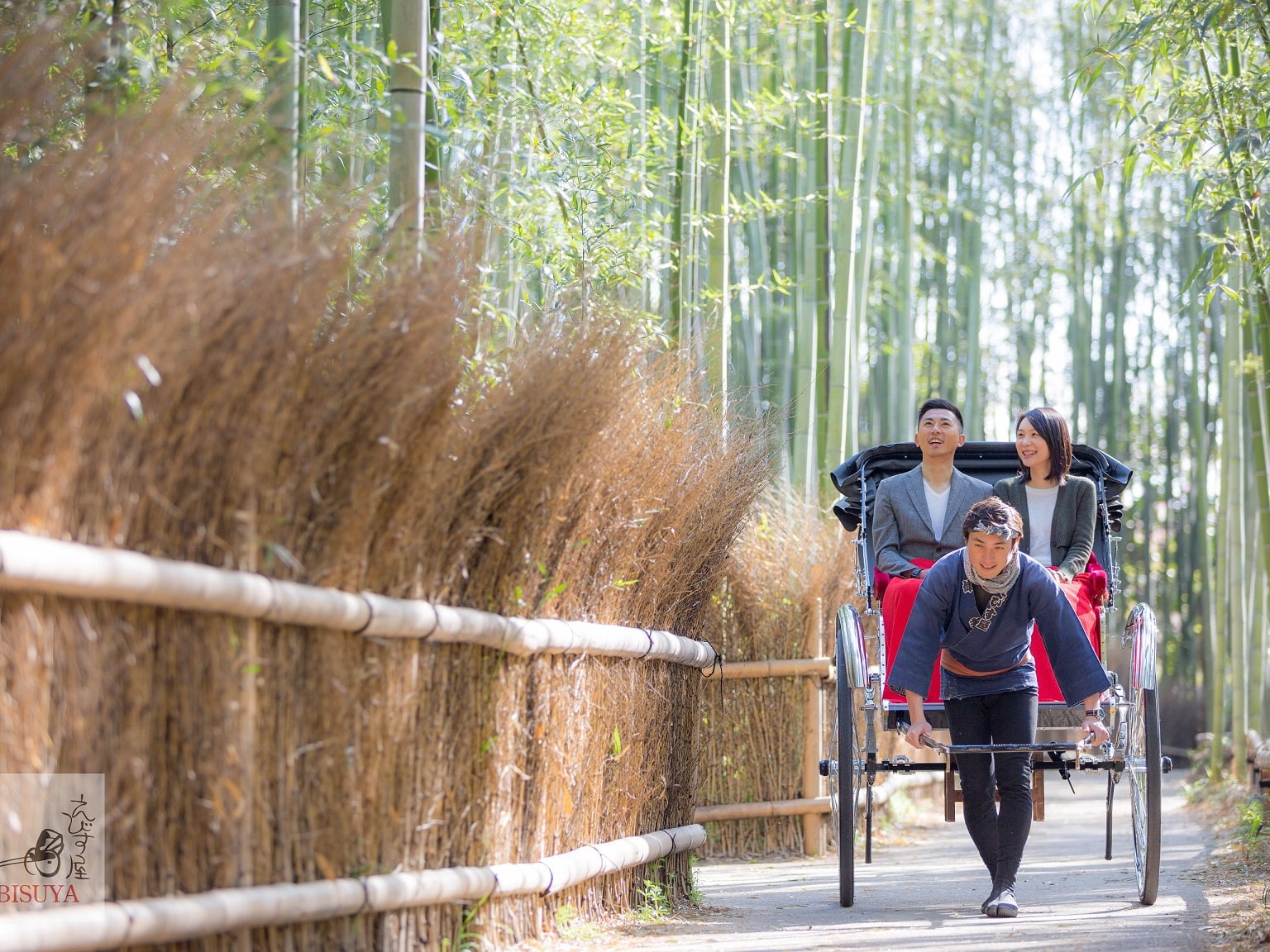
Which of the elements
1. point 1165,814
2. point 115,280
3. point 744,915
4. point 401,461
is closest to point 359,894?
point 401,461

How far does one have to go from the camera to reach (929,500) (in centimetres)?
504

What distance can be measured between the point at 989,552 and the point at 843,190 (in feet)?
12.3

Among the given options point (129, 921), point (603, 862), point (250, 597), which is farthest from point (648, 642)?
point (129, 921)

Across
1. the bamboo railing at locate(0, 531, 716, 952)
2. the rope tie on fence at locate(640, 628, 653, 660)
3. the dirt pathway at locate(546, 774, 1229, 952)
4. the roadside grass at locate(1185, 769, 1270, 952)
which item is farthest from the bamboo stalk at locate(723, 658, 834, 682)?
the bamboo railing at locate(0, 531, 716, 952)

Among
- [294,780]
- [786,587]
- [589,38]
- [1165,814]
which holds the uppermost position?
[589,38]

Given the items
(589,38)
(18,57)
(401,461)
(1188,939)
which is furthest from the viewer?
(589,38)

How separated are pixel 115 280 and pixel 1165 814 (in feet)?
27.1

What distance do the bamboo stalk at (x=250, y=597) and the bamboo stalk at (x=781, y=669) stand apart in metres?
2.74

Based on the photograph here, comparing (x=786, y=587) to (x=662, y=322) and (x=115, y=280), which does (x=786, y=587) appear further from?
(x=115, y=280)

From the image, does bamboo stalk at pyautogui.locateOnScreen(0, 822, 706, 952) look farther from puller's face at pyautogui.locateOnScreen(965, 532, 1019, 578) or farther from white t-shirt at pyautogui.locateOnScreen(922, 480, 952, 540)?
white t-shirt at pyautogui.locateOnScreen(922, 480, 952, 540)

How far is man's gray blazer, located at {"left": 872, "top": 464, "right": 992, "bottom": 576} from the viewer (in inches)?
197

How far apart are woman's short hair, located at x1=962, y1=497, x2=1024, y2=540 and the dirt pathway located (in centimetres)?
107

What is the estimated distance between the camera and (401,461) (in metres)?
2.87

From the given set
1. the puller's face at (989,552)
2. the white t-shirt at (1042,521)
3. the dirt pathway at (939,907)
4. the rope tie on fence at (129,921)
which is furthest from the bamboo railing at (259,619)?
the white t-shirt at (1042,521)
